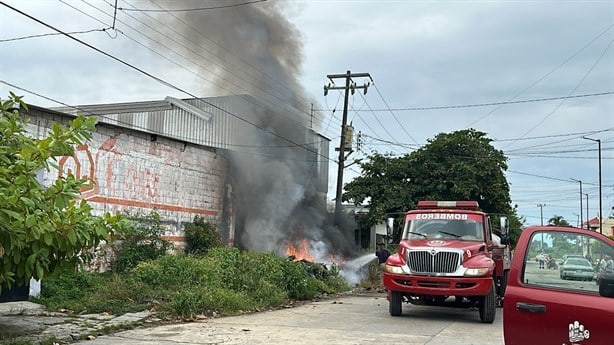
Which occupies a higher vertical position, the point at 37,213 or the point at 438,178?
the point at 438,178

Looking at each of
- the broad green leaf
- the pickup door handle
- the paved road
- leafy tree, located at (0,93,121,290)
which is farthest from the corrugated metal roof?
the pickup door handle

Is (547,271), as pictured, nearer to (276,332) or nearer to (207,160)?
(276,332)

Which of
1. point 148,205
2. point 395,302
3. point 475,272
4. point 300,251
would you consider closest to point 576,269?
point 475,272

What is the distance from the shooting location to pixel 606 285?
4453mm

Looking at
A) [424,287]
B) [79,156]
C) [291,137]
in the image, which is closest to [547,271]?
[424,287]

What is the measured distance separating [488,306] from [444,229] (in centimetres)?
203

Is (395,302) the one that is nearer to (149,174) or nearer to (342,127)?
(149,174)

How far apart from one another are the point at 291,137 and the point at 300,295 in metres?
13.3

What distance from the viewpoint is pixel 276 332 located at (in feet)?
30.4

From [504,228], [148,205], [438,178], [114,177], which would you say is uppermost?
[438,178]

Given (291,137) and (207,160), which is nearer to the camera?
(207,160)

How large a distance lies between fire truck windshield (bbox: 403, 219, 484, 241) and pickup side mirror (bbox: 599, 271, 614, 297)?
Answer: 7791 millimetres

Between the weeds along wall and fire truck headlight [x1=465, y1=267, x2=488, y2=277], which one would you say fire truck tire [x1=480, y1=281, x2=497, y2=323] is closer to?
fire truck headlight [x1=465, y1=267, x2=488, y2=277]

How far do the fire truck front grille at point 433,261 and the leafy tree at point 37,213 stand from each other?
25.2 ft
